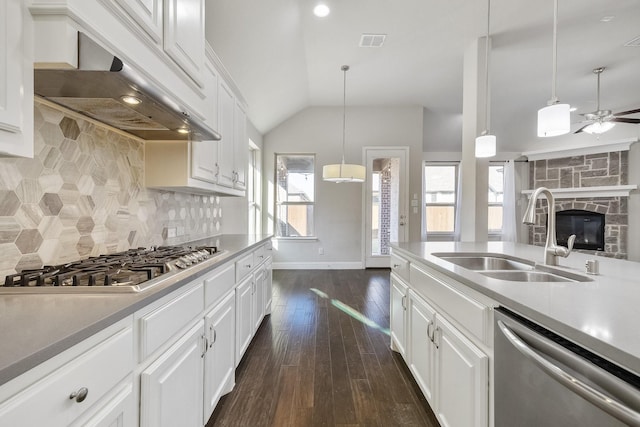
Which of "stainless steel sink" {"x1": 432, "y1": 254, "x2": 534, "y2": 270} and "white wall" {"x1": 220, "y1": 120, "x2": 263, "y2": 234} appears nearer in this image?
"stainless steel sink" {"x1": 432, "y1": 254, "x2": 534, "y2": 270}

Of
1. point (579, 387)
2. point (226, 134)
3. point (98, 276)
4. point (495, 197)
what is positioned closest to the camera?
point (579, 387)

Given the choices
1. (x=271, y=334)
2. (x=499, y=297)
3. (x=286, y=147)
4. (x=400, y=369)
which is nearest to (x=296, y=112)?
(x=286, y=147)

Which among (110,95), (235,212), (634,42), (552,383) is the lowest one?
(552,383)

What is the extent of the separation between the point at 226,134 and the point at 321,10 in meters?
1.74

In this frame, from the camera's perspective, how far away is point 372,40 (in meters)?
3.43

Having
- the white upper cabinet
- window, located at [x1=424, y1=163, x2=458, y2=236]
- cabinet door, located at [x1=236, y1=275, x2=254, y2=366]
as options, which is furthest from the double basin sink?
window, located at [x1=424, y1=163, x2=458, y2=236]

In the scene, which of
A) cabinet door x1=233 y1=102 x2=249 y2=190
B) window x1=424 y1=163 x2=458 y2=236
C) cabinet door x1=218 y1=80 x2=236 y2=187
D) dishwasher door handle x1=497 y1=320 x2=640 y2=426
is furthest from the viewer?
window x1=424 y1=163 x2=458 y2=236

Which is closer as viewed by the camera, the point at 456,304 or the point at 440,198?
the point at 456,304

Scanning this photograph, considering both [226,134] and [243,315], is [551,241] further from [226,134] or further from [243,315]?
[226,134]

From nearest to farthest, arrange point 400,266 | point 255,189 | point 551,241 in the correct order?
point 551,241
point 400,266
point 255,189

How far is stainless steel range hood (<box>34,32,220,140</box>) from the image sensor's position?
2.87 ft

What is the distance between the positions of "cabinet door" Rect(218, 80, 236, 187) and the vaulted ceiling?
668mm

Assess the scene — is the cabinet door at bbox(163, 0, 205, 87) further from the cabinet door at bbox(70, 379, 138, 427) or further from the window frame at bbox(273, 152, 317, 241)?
the window frame at bbox(273, 152, 317, 241)

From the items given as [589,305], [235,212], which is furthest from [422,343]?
[235,212]
